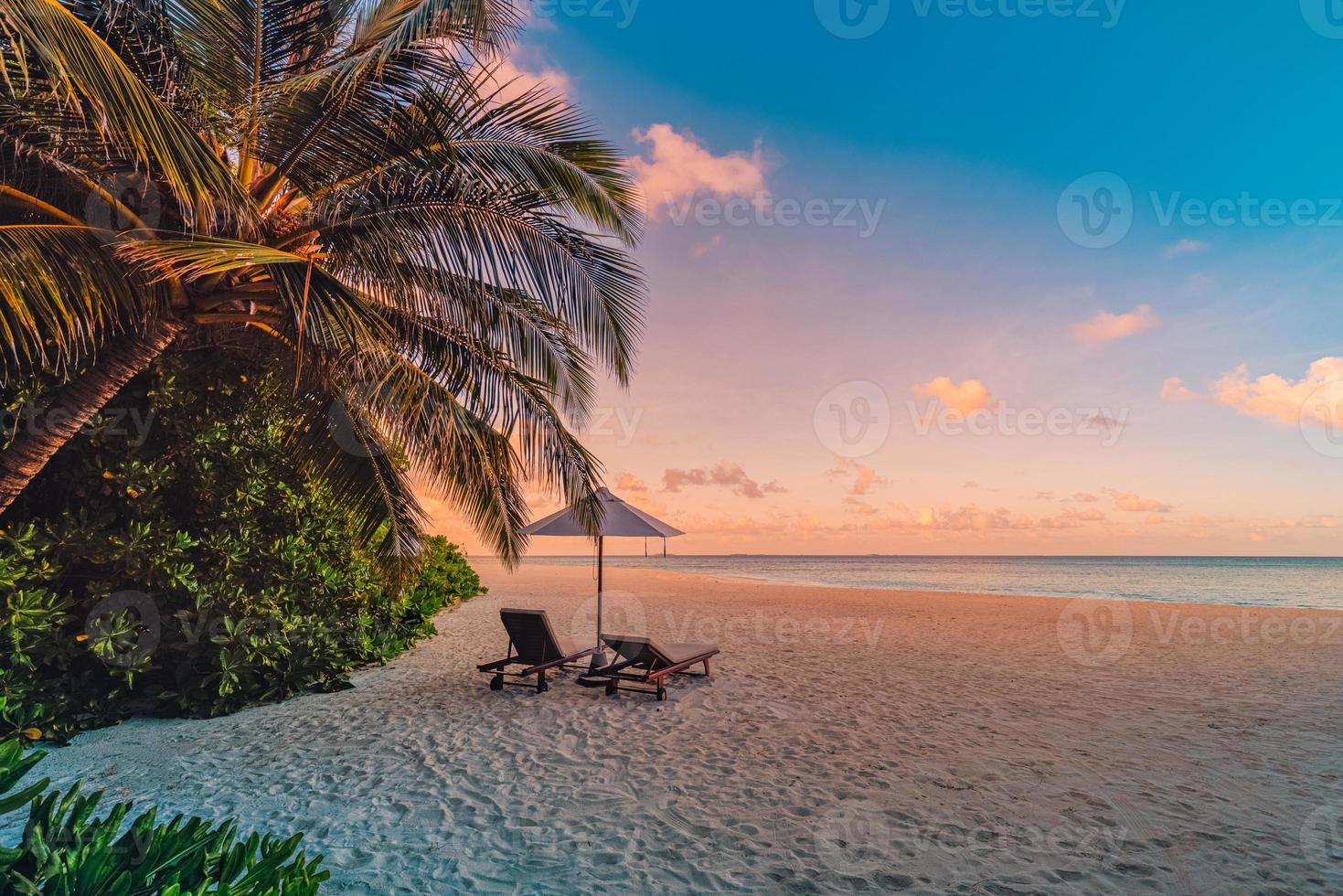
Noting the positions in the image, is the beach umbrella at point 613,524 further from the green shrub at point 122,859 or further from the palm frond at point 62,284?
the green shrub at point 122,859

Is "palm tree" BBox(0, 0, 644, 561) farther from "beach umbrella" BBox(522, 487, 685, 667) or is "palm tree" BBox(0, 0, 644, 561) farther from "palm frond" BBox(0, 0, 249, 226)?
"beach umbrella" BBox(522, 487, 685, 667)

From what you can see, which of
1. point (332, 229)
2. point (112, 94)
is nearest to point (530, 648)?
point (332, 229)

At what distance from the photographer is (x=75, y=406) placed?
4.57m

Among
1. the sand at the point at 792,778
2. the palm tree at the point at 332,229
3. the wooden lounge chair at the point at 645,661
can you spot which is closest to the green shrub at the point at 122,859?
the sand at the point at 792,778

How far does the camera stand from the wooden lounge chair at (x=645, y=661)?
7332 mm

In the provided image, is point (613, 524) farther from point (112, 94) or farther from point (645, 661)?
point (112, 94)

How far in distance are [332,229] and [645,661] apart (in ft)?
18.7

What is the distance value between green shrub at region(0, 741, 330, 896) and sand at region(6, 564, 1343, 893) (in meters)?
1.61

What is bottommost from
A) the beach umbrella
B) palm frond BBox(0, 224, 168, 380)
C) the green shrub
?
the green shrub

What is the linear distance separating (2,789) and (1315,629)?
67.9 ft

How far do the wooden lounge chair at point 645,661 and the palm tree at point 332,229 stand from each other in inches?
71.7

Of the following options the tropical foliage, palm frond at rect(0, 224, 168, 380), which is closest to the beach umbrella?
the tropical foliage

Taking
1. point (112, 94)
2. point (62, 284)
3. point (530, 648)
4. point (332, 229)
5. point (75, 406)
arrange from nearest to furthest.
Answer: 1. point (112, 94)
2. point (62, 284)
3. point (75, 406)
4. point (332, 229)
5. point (530, 648)

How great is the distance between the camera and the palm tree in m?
3.76
